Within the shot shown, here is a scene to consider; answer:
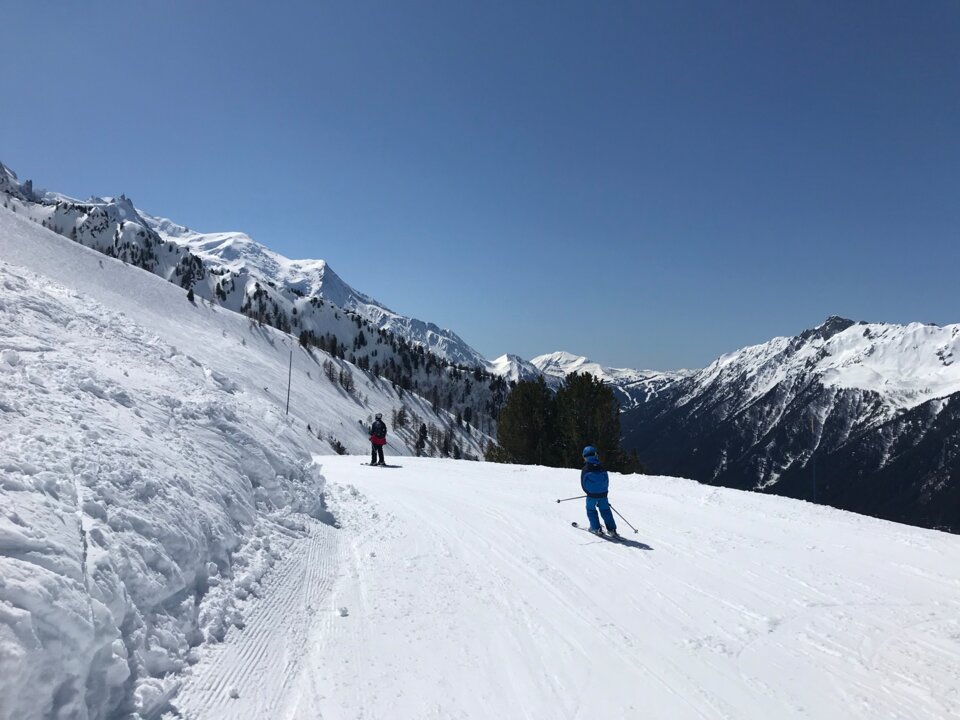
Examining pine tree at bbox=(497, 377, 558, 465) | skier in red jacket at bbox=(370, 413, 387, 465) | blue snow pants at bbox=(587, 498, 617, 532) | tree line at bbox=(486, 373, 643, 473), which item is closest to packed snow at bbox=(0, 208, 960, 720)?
blue snow pants at bbox=(587, 498, 617, 532)

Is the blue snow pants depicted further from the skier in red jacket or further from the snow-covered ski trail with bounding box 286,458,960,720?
the skier in red jacket

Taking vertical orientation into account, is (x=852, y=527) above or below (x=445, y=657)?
above

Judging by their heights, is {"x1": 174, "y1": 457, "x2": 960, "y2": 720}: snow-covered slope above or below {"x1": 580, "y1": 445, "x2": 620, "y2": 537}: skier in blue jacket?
below

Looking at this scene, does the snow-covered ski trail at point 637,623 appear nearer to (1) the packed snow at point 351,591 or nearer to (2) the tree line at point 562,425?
(1) the packed snow at point 351,591

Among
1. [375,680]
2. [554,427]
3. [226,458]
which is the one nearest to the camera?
[375,680]

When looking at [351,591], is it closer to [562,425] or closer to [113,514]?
[113,514]

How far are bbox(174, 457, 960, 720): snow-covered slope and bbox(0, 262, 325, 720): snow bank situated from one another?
61 cm

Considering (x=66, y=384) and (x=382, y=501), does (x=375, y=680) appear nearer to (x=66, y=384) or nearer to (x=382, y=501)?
(x=66, y=384)

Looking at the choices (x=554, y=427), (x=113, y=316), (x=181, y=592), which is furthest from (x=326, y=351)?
(x=181, y=592)

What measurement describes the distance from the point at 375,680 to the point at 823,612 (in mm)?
6254

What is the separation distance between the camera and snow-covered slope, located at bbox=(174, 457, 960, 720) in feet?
16.4

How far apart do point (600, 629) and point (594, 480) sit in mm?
4984

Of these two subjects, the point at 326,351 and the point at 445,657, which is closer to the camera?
the point at 445,657

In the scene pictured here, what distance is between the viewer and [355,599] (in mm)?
7148
